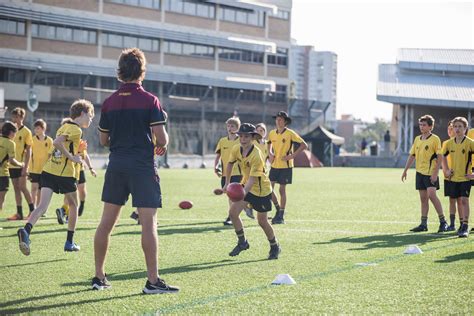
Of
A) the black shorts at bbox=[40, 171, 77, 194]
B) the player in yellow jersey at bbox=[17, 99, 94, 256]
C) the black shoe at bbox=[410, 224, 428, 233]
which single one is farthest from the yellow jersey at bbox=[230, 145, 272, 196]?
the black shoe at bbox=[410, 224, 428, 233]

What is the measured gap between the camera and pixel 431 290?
7988 mm

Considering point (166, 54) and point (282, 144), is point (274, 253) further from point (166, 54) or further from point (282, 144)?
point (166, 54)

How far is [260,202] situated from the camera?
10.6 metres

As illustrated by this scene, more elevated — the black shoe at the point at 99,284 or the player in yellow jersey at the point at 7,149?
the player in yellow jersey at the point at 7,149

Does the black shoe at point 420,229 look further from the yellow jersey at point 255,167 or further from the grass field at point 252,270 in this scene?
the yellow jersey at point 255,167

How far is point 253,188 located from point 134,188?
3158 mm

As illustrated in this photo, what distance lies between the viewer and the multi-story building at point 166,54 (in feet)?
182

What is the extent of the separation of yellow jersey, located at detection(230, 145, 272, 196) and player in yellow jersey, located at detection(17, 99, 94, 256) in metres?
1.94

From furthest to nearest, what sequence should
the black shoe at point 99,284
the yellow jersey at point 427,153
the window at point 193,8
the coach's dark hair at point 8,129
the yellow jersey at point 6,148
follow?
the window at point 193,8, the yellow jersey at point 6,148, the coach's dark hair at point 8,129, the yellow jersey at point 427,153, the black shoe at point 99,284

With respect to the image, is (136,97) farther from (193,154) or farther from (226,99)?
(226,99)

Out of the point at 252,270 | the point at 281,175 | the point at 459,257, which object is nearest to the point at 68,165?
the point at 252,270

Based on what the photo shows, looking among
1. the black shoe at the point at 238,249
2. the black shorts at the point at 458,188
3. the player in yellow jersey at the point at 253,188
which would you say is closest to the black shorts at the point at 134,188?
the player in yellow jersey at the point at 253,188

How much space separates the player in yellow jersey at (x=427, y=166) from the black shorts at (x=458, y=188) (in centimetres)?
35

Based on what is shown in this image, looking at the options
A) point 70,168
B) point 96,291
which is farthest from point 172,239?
point 96,291
